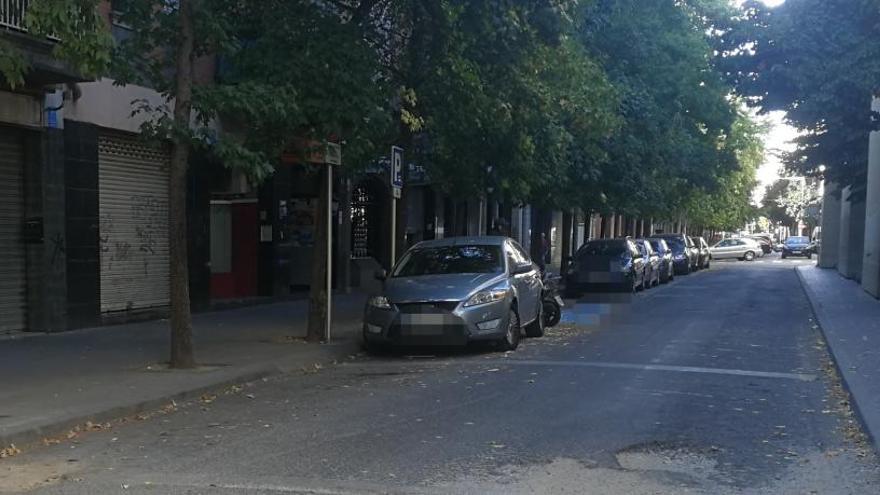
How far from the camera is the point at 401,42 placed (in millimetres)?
13656

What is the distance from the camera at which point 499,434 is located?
22.2 feet

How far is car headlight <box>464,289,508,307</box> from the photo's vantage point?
1087 cm

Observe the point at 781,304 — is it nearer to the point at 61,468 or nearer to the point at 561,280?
the point at 561,280

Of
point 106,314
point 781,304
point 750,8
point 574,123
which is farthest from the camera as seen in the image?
point 781,304

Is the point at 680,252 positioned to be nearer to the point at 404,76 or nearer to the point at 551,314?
the point at 551,314

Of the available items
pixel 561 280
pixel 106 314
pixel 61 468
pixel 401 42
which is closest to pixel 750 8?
pixel 401 42

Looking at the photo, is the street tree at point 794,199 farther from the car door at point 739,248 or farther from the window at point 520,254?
the window at point 520,254

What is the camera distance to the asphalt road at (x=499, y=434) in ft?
18.3

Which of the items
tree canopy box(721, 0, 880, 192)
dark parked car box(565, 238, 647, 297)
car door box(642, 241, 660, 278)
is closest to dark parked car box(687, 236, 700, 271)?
car door box(642, 241, 660, 278)

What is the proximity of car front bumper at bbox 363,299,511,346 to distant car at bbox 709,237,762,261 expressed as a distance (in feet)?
142

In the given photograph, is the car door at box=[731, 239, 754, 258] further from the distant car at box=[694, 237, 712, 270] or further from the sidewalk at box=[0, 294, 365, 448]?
the sidewalk at box=[0, 294, 365, 448]

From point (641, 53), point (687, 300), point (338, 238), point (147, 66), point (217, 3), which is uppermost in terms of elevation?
point (641, 53)

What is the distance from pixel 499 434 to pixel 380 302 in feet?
15.4

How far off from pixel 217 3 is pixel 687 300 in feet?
45.5
